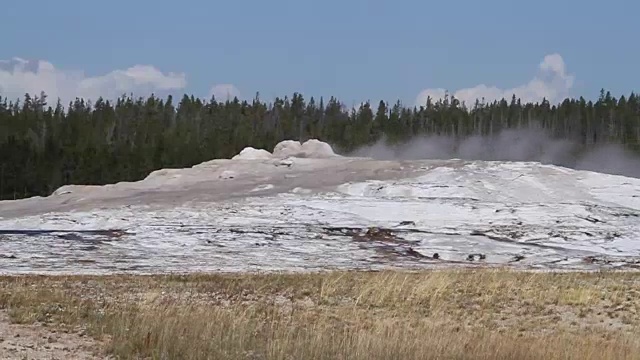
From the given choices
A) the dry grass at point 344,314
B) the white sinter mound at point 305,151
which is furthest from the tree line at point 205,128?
the dry grass at point 344,314

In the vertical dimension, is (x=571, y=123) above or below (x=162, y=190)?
above

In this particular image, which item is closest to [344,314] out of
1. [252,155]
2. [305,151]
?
[252,155]

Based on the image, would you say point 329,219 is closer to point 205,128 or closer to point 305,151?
point 305,151

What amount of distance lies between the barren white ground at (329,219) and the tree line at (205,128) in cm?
3448

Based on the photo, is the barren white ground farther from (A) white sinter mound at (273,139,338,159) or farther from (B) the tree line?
(B) the tree line

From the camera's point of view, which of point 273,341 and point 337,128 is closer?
point 273,341

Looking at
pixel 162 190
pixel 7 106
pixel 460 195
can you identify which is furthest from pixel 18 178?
pixel 7 106

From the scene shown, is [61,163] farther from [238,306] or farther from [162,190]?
[238,306]

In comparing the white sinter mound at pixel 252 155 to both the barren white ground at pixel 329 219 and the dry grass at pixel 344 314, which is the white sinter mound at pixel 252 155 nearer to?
the barren white ground at pixel 329 219

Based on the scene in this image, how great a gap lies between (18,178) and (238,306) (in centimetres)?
7159

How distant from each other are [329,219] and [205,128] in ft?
275

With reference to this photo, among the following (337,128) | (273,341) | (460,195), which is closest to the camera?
(273,341)

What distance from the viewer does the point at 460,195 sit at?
42.7 m

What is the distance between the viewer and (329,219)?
37.1 metres
